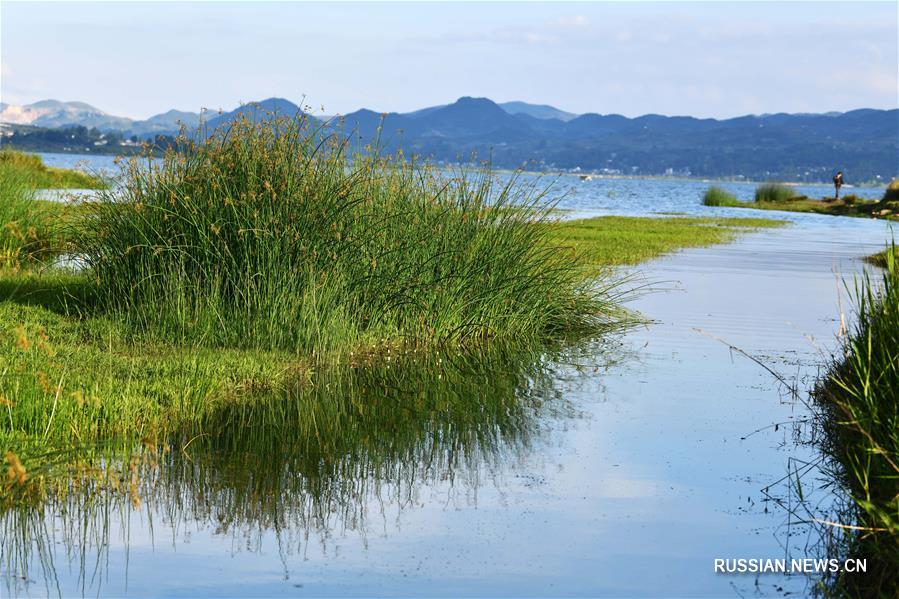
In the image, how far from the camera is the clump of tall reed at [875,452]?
5.64 metres

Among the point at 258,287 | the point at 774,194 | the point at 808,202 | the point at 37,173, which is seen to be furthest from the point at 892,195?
the point at 258,287

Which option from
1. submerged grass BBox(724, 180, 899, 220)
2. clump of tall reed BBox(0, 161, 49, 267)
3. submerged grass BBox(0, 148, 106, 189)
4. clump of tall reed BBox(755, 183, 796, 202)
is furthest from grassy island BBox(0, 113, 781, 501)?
clump of tall reed BBox(755, 183, 796, 202)

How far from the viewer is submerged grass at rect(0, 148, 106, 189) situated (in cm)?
1911

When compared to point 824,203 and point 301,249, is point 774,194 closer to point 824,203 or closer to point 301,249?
point 824,203

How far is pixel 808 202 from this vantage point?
5797cm

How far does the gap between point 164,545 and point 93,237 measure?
630cm

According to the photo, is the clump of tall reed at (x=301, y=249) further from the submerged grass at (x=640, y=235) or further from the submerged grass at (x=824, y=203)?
the submerged grass at (x=824, y=203)

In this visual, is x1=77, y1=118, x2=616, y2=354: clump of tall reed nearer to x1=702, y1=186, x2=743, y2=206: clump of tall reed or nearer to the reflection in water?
the reflection in water

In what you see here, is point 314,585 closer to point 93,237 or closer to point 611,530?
point 611,530

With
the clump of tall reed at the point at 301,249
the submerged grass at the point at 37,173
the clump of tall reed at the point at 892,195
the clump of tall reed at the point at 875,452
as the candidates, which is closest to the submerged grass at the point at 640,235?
the clump of tall reed at the point at 892,195

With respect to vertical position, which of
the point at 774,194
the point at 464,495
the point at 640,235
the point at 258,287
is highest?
the point at 774,194

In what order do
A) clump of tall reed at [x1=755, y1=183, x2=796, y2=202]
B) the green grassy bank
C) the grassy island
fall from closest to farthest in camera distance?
→ the grassy island
the green grassy bank
clump of tall reed at [x1=755, y1=183, x2=796, y2=202]

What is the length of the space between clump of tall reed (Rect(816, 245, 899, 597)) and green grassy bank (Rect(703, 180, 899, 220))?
1397 inches

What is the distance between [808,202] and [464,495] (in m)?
54.8
